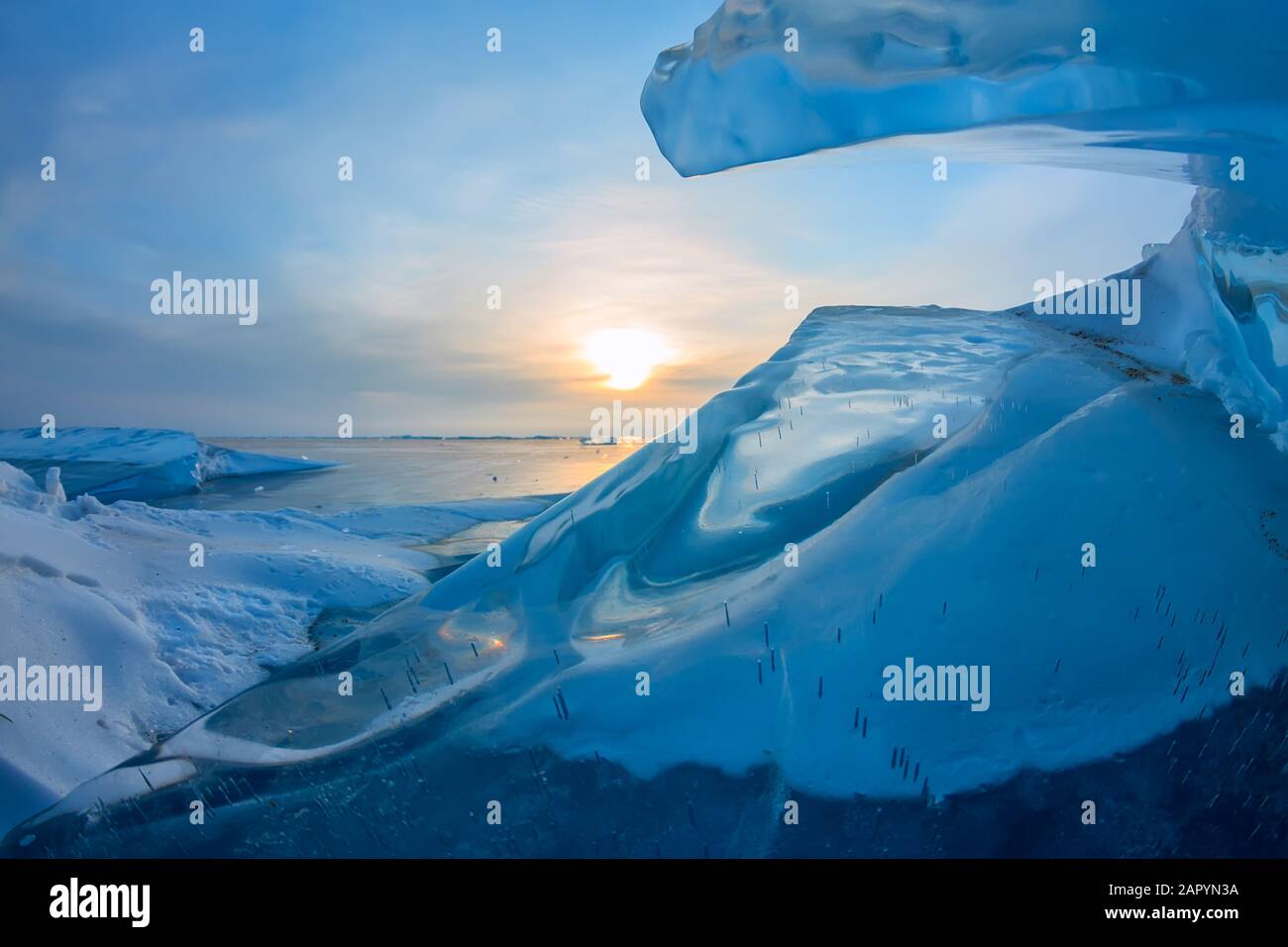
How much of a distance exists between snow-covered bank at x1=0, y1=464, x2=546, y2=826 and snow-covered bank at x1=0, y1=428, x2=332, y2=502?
1321 centimetres

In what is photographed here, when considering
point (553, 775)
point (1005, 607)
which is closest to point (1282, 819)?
point (1005, 607)

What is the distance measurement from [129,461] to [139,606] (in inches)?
867

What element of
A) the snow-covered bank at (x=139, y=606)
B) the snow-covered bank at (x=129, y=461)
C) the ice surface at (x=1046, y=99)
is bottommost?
the snow-covered bank at (x=139, y=606)

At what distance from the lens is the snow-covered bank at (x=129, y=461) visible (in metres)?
23.3

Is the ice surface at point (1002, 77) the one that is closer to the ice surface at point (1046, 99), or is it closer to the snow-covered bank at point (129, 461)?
the ice surface at point (1046, 99)

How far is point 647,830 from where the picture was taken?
3490 mm

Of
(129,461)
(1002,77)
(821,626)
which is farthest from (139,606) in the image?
(129,461)

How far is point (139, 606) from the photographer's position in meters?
7.68

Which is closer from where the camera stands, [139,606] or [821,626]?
[821,626]

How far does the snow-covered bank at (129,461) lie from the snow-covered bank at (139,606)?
1321 centimetres

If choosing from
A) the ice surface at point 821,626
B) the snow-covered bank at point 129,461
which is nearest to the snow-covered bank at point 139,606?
the ice surface at point 821,626

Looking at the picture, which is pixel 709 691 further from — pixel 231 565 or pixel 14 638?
pixel 231 565

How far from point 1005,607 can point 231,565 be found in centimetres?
1012

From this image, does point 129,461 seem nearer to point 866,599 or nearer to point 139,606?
point 139,606
